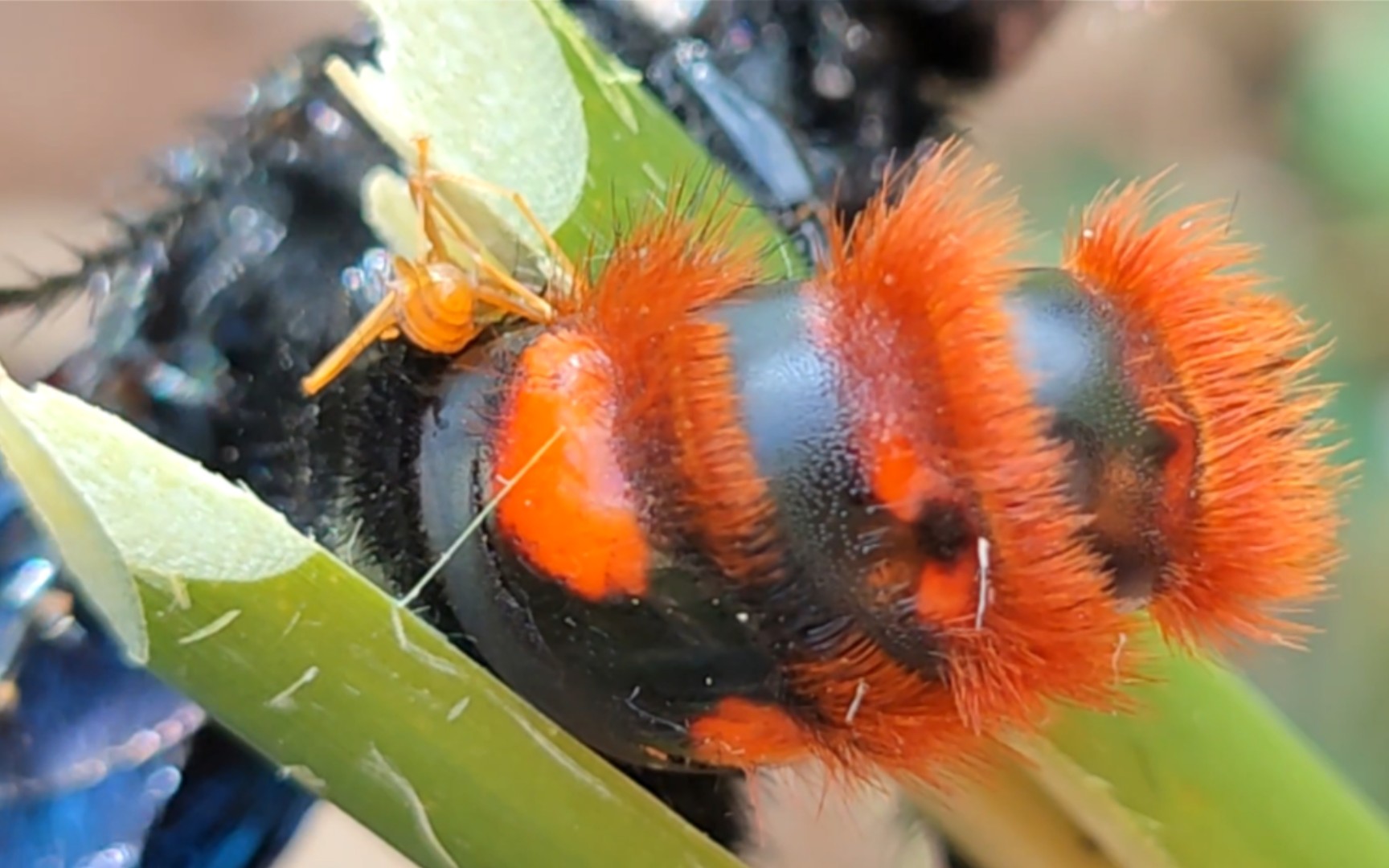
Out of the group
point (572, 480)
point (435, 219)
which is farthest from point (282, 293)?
point (572, 480)

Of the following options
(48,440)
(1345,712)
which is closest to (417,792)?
(48,440)

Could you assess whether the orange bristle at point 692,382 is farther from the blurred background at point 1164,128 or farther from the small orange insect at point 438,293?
the blurred background at point 1164,128

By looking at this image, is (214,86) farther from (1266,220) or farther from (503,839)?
(503,839)

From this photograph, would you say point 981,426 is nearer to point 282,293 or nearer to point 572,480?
point 572,480

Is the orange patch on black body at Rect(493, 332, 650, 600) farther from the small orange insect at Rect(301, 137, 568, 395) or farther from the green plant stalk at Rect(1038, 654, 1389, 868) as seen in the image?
the green plant stalk at Rect(1038, 654, 1389, 868)

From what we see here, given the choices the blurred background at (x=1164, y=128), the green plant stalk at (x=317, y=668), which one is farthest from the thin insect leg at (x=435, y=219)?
the blurred background at (x=1164, y=128)

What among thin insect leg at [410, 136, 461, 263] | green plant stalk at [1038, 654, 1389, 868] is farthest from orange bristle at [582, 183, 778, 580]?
green plant stalk at [1038, 654, 1389, 868]
